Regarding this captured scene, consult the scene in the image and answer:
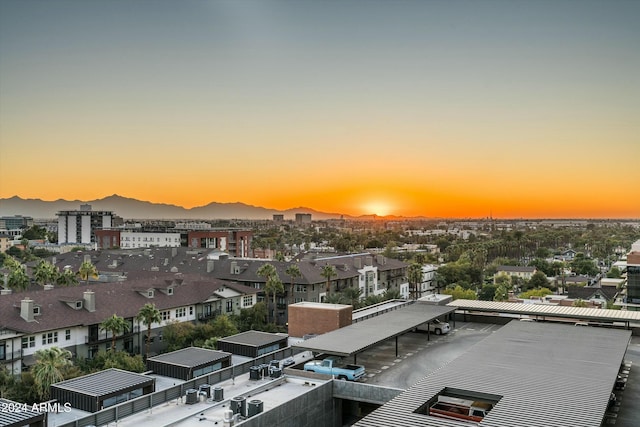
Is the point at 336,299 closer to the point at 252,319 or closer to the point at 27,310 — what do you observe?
the point at 252,319

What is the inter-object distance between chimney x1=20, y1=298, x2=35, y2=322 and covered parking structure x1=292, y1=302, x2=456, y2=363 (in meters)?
27.9

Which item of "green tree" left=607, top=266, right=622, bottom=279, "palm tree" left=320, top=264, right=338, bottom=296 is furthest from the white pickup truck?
"green tree" left=607, top=266, right=622, bottom=279

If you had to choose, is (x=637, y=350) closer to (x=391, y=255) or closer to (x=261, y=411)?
(x=261, y=411)

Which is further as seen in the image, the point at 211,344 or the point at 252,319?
the point at 252,319

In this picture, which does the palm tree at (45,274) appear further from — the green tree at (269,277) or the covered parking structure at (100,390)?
the covered parking structure at (100,390)

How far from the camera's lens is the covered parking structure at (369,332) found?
1331 inches

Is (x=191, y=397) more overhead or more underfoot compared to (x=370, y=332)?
more underfoot

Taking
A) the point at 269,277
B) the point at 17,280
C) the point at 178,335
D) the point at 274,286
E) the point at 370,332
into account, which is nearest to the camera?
the point at 370,332

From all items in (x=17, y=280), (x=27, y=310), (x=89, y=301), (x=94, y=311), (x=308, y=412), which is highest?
(x=17, y=280)

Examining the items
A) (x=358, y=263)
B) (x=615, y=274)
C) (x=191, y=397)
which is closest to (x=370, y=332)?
(x=191, y=397)

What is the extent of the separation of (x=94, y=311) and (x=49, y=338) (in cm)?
585

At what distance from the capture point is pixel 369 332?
3816cm

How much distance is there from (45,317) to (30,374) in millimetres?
12752

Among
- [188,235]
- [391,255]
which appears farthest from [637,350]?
[391,255]
